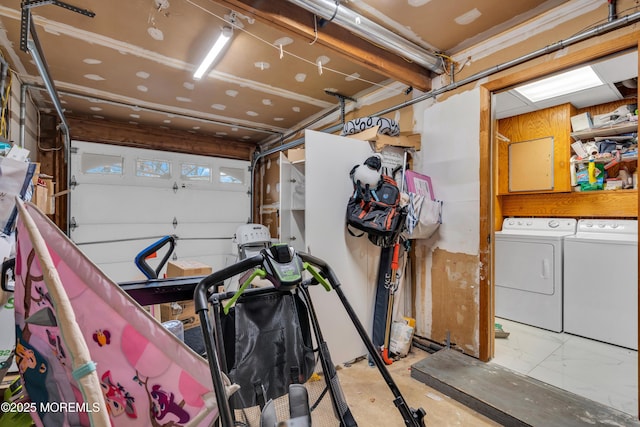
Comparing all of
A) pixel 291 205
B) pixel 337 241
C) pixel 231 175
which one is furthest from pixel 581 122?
pixel 231 175

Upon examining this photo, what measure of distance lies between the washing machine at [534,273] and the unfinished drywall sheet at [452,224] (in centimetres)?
131

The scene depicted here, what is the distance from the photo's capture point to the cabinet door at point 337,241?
2.35 metres

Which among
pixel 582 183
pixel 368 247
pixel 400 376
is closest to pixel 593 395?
pixel 400 376

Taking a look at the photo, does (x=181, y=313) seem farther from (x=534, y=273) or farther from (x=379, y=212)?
(x=534, y=273)

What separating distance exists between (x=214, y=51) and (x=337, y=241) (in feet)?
6.13

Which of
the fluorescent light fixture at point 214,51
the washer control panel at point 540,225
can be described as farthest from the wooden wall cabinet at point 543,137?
the fluorescent light fixture at point 214,51

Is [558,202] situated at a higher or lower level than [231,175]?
lower

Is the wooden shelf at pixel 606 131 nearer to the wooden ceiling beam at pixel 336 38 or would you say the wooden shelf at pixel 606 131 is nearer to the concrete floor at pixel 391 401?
the wooden ceiling beam at pixel 336 38

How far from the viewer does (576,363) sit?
239 cm

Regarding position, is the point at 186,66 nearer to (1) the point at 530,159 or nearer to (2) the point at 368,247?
(2) the point at 368,247

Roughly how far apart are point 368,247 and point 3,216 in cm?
235

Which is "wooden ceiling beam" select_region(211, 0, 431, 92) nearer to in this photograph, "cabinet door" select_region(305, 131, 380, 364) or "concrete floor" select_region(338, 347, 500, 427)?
"cabinet door" select_region(305, 131, 380, 364)

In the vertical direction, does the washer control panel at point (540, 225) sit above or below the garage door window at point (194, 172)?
below

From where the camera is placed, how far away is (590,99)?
3.18m
